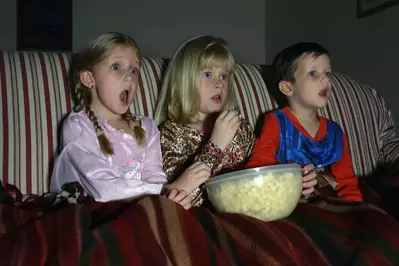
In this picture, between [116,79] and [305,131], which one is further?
[305,131]

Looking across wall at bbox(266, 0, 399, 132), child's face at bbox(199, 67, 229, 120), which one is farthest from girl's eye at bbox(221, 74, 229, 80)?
wall at bbox(266, 0, 399, 132)

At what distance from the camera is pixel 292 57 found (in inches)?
56.1

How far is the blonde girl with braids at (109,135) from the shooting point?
1.12m

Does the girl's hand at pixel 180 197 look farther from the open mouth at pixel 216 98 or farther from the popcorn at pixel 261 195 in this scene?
the open mouth at pixel 216 98

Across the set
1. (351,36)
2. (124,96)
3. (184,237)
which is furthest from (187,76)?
(351,36)

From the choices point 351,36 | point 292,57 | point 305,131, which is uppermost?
point 351,36

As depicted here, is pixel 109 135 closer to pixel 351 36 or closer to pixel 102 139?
pixel 102 139

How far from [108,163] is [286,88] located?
23.5 inches

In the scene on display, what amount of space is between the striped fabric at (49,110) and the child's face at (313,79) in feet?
0.65

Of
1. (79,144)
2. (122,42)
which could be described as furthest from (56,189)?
(122,42)

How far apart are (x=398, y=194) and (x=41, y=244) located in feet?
2.87

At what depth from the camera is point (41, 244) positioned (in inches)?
30.2

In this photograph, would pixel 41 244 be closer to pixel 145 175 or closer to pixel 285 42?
pixel 145 175

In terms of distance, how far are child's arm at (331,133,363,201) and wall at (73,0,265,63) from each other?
1.72 meters
